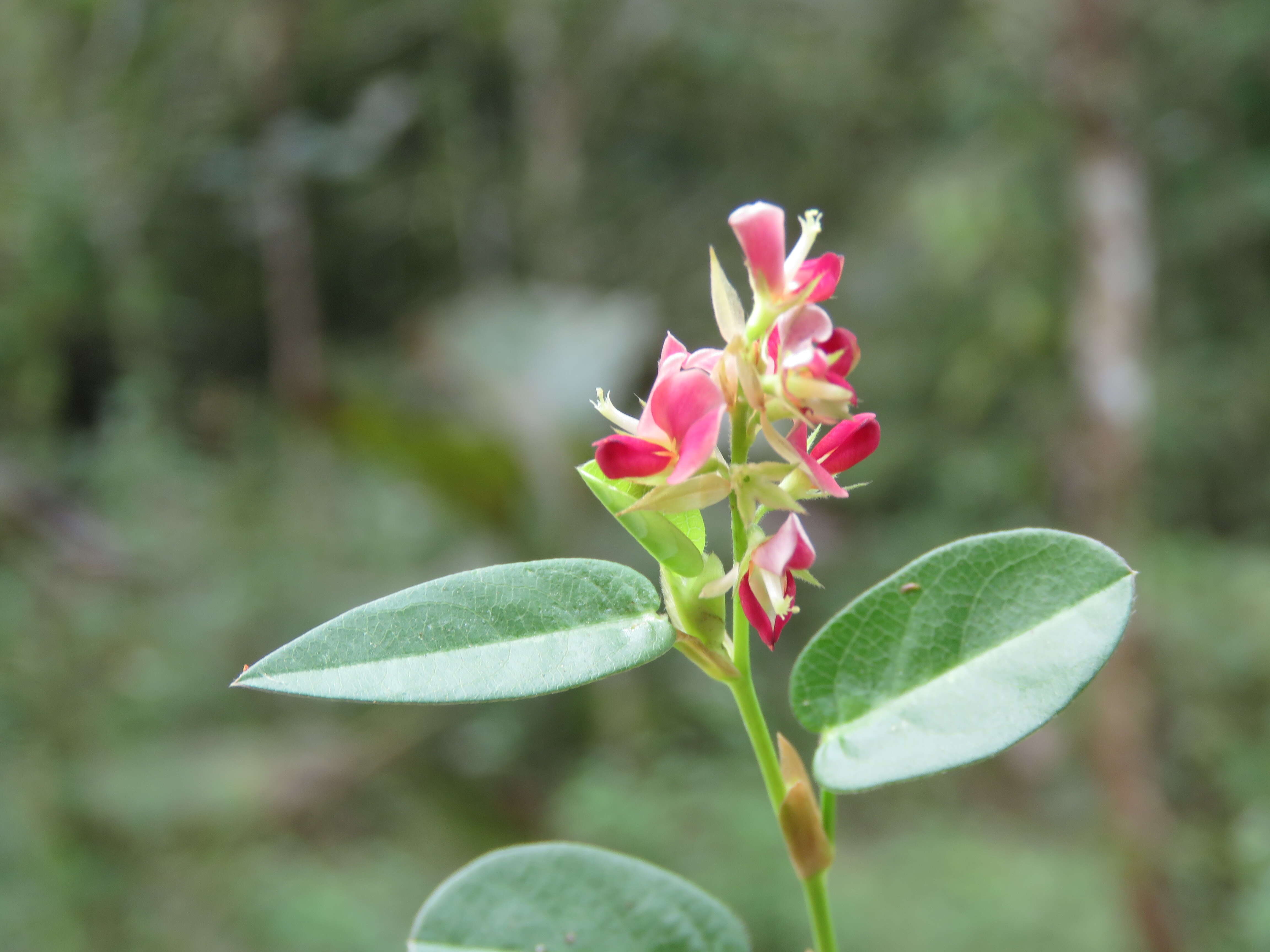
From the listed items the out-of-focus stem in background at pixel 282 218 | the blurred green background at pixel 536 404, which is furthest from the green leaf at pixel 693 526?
the out-of-focus stem in background at pixel 282 218

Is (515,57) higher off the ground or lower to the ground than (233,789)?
higher

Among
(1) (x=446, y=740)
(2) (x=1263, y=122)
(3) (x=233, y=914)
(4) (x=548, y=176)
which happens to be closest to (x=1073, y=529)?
(2) (x=1263, y=122)

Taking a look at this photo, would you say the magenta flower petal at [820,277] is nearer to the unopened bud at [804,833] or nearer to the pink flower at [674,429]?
the pink flower at [674,429]

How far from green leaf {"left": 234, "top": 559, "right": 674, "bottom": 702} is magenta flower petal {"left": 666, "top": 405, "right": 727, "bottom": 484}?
0.05 metres

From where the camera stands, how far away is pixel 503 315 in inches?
118

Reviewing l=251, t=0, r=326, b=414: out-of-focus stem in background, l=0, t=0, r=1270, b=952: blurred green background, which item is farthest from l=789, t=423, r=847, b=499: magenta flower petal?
l=251, t=0, r=326, b=414: out-of-focus stem in background

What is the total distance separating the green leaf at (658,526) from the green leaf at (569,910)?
13cm

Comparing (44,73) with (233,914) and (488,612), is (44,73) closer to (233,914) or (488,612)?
(233,914)

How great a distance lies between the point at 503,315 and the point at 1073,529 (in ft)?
7.82

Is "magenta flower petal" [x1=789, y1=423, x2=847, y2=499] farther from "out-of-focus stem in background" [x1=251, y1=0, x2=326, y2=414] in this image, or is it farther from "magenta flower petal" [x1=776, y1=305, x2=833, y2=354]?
"out-of-focus stem in background" [x1=251, y1=0, x2=326, y2=414]

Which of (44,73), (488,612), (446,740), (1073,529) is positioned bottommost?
(446,740)

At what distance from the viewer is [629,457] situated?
39 cm

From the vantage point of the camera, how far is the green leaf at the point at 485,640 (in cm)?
33

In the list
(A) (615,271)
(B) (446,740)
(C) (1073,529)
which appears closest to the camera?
(B) (446,740)
